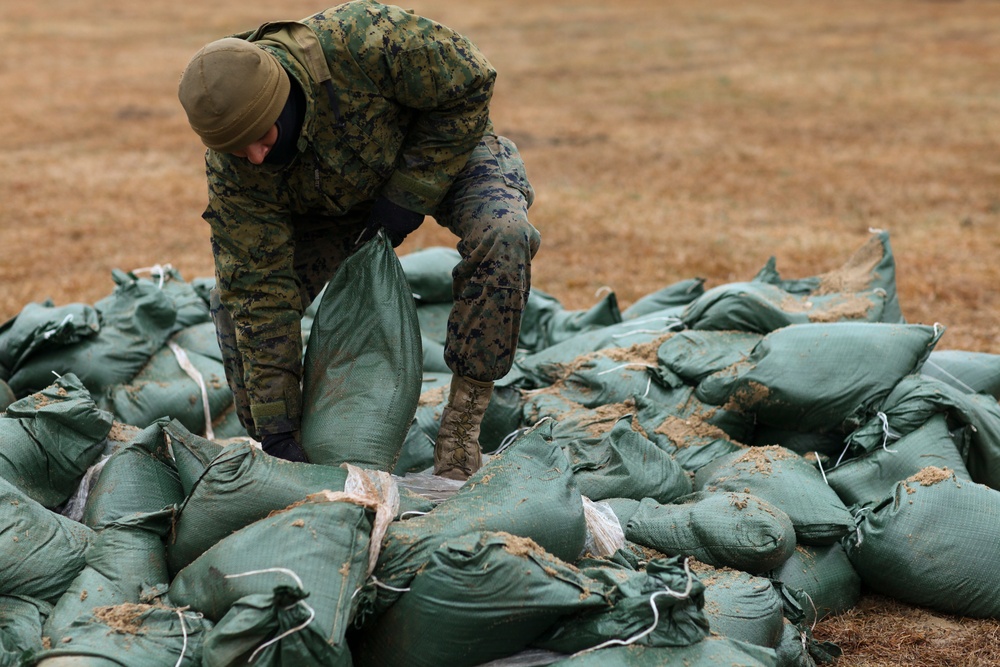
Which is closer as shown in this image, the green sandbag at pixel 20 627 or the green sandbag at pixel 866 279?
the green sandbag at pixel 20 627

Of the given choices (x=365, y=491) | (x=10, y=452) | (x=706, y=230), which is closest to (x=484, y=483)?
(x=365, y=491)

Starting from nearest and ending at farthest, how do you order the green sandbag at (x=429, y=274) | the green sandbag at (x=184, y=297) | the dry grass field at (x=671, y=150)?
the green sandbag at (x=184, y=297) < the green sandbag at (x=429, y=274) < the dry grass field at (x=671, y=150)

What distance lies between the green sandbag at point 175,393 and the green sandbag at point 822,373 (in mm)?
1695

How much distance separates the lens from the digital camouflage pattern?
2.79 metres

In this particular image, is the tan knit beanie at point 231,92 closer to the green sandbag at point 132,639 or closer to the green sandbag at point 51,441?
the green sandbag at point 51,441

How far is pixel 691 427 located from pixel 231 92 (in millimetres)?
1748

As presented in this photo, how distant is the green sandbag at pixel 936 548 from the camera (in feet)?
9.30

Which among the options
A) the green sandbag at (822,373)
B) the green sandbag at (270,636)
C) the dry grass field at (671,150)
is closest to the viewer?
the green sandbag at (270,636)

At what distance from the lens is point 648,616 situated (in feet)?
7.18

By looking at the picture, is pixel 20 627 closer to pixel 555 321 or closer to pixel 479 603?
pixel 479 603

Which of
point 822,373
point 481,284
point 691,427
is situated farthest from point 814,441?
point 481,284

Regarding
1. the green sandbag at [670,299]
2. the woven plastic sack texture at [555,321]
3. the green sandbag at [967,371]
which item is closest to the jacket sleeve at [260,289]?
the woven plastic sack texture at [555,321]

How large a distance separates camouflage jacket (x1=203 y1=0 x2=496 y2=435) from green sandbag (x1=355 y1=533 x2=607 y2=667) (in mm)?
899

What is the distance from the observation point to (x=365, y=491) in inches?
96.1
